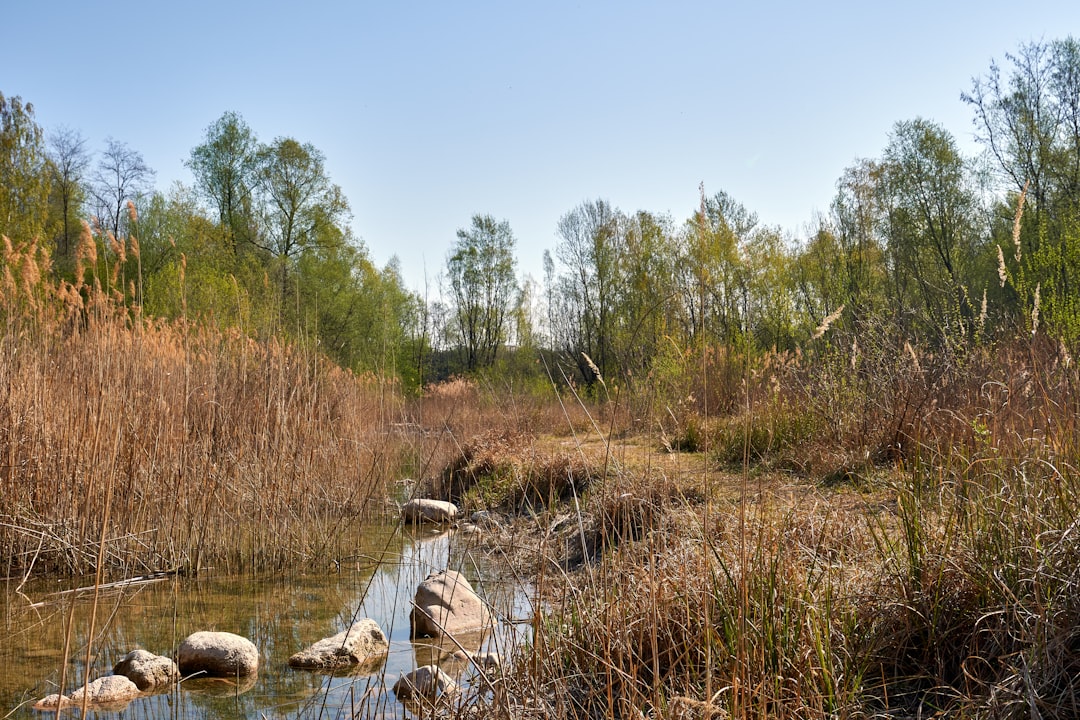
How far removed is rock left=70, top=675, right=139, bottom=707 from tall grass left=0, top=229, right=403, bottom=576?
3.50ft

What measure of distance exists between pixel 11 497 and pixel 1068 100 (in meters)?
21.0

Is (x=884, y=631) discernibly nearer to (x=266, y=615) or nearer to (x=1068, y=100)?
(x=266, y=615)

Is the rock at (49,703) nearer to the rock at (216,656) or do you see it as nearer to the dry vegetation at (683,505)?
the rock at (216,656)

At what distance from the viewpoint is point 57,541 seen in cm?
455

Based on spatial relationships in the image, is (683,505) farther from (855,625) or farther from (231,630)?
(231,630)

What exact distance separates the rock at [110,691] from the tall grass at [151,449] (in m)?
1.07

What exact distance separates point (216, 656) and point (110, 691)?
1.66 feet

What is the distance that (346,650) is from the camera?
11.9 ft

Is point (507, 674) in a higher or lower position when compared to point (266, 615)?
higher

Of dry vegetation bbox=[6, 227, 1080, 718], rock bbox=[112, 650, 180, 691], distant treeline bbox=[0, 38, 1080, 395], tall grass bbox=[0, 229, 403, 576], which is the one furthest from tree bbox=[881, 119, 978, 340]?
rock bbox=[112, 650, 180, 691]

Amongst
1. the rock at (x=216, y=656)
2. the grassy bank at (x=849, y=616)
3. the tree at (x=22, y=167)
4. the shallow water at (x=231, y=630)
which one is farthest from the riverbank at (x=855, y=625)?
the tree at (x=22, y=167)

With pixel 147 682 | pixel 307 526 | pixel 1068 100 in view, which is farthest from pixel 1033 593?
pixel 1068 100

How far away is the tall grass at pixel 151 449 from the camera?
4570 millimetres

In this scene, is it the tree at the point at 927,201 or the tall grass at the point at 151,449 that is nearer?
the tall grass at the point at 151,449
